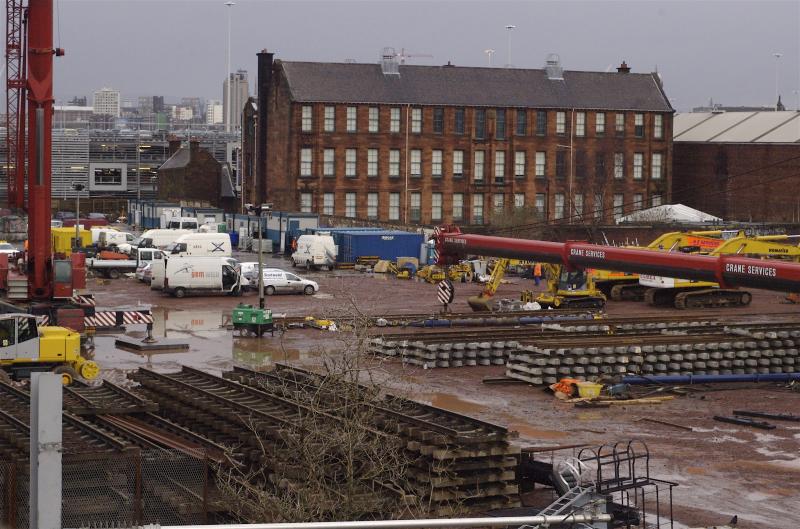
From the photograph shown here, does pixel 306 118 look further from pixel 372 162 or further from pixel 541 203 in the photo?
pixel 541 203

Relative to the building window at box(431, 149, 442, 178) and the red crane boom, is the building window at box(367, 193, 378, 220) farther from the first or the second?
the red crane boom

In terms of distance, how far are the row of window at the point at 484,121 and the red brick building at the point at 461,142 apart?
0.24 ft

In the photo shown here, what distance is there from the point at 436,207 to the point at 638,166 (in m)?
16.0

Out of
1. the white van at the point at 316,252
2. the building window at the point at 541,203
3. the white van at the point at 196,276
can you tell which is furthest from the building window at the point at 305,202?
the white van at the point at 196,276

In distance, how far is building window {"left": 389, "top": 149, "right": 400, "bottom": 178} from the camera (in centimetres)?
8612

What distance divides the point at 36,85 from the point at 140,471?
943 inches

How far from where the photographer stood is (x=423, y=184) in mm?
86875

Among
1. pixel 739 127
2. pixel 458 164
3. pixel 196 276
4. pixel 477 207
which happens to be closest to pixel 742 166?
pixel 739 127

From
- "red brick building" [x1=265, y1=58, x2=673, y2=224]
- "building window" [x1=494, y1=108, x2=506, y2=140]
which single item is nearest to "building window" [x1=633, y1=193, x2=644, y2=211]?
"red brick building" [x1=265, y1=58, x2=673, y2=224]

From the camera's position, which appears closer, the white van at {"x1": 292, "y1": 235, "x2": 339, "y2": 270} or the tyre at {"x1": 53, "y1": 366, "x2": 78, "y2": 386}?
the tyre at {"x1": 53, "y1": 366, "x2": 78, "y2": 386}

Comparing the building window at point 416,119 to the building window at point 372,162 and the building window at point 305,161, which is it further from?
the building window at point 305,161

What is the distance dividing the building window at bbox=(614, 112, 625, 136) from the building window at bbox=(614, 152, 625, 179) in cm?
151

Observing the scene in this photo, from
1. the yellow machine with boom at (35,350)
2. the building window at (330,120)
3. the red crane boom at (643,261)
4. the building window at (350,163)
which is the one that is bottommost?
the yellow machine with boom at (35,350)

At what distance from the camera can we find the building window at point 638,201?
90562 millimetres
